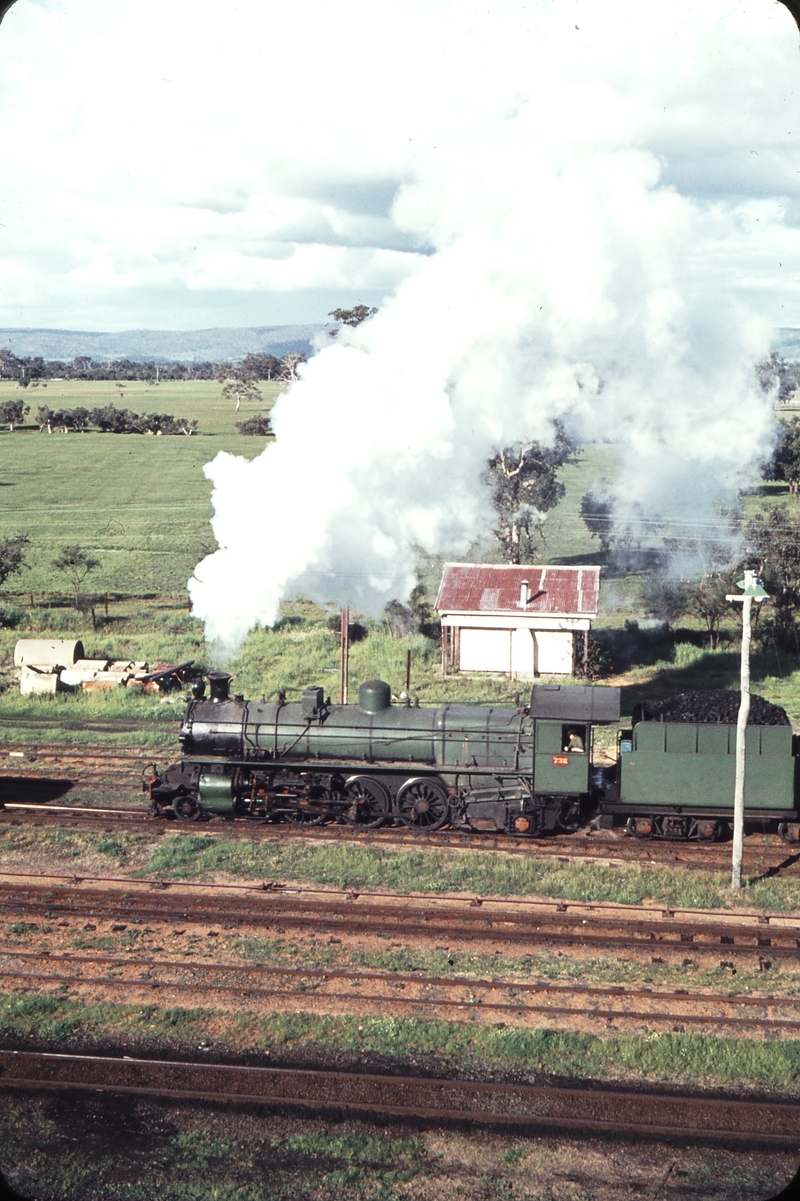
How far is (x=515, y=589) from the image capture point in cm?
3762

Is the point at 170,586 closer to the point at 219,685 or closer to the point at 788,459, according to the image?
the point at 219,685

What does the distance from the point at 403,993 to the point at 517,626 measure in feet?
72.7

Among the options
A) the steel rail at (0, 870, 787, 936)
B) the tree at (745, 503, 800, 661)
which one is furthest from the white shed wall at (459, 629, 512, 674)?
the steel rail at (0, 870, 787, 936)

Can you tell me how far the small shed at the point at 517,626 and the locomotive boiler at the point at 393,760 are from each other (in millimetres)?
13474

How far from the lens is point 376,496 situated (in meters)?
34.8

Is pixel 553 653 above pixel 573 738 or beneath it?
above

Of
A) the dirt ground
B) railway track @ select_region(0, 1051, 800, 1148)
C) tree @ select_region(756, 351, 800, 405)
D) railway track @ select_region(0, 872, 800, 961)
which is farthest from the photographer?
tree @ select_region(756, 351, 800, 405)

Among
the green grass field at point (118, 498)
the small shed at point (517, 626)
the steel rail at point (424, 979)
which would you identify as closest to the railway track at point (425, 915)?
the steel rail at point (424, 979)

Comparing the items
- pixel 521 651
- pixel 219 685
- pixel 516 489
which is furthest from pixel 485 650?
pixel 516 489

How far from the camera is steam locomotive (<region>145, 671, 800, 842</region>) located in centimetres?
2153

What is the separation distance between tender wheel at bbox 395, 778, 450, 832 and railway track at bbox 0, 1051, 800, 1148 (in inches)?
377

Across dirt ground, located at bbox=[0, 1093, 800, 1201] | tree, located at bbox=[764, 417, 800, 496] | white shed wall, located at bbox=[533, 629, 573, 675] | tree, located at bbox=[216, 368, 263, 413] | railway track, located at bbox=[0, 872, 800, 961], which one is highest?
tree, located at bbox=[216, 368, 263, 413]

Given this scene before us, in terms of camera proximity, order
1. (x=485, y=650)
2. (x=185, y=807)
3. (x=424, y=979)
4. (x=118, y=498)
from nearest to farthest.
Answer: (x=424, y=979), (x=185, y=807), (x=485, y=650), (x=118, y=498)

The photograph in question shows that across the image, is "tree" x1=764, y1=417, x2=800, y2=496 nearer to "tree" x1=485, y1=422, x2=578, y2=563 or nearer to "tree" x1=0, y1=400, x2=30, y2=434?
"tree" x1=485, y1=422, x2=578, y2=563
